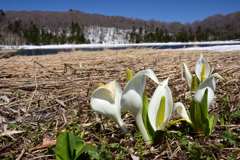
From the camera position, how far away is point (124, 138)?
182cm

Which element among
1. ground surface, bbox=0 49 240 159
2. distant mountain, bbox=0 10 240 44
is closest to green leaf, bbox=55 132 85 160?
ground surface, bbox=0 49 240 159

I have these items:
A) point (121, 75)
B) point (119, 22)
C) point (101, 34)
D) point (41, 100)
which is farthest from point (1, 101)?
point (119, 22)

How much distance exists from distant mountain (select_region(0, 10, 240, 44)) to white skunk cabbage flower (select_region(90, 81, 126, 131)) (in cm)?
7385

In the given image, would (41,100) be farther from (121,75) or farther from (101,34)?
(101,34)

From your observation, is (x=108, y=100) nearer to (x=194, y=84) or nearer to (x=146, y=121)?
(x=146, y=121)

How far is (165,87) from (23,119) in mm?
903

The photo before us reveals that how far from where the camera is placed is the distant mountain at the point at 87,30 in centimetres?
7850

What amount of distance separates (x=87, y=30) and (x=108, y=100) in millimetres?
116795

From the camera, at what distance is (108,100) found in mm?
1604

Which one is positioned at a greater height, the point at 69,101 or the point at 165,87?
the point at 165,87

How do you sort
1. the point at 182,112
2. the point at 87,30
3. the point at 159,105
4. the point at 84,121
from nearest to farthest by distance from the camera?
the point at 159,105 → the point at 182,112 → the point at 84,121 → the point at 87,30

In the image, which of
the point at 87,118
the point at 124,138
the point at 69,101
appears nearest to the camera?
the point at 124,138

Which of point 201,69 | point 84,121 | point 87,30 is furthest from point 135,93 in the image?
point 87,30

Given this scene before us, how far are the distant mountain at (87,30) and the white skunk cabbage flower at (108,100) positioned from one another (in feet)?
242
